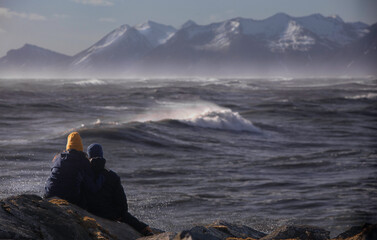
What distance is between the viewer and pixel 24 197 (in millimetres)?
6215

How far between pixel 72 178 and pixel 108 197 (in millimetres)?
610

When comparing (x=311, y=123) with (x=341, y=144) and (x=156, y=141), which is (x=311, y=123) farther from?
(x=156, y=141)

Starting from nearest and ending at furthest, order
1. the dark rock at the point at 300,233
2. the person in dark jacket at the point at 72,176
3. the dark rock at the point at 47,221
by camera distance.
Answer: the dark rock at the point at 47,221 → the dark rock at the point at 300,233 → the person in dark jacket at the point at 72,176

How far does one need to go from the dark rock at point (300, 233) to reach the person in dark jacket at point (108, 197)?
6.13 feet

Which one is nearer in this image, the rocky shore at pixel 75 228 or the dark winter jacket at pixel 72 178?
the rocky shore at pixel 75 228

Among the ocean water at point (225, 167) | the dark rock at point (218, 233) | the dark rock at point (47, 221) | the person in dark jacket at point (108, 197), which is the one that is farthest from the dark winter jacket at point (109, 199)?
the ocean water at point (225, 167)

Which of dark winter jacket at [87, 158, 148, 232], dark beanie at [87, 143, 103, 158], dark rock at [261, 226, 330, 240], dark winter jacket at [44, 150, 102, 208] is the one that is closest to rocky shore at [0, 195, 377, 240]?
dark rock at [261, 226, 330, 240]

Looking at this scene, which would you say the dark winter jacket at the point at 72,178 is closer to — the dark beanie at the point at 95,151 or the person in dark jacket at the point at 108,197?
the person in dark jacket at the point at 108,197

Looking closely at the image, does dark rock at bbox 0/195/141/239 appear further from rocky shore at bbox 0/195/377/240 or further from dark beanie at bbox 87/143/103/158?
dark beanie at bbox 87/143/103/158

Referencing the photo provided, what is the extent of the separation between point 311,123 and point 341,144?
10.2m

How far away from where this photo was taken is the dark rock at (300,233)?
6.81 metres

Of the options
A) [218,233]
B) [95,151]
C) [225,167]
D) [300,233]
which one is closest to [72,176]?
[95,151]

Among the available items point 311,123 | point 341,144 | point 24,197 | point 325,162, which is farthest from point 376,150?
point 24,197

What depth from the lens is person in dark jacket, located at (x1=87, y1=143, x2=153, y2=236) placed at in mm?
7258
